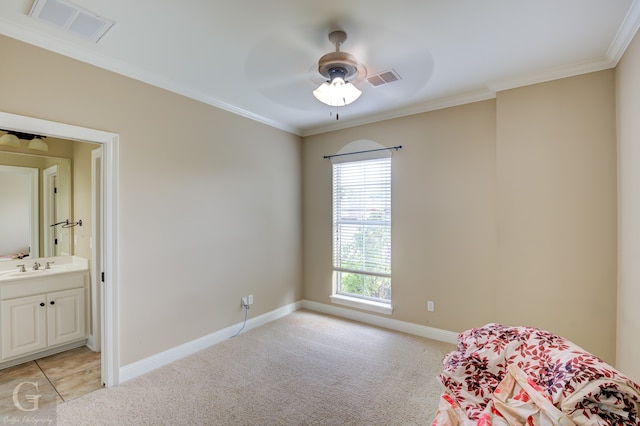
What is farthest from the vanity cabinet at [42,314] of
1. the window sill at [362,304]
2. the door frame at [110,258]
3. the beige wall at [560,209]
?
the beige wall at [560,209]

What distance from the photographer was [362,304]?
4.04 m

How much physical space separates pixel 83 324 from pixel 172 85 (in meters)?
2.75

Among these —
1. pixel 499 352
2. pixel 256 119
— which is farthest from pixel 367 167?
pixel 499 352

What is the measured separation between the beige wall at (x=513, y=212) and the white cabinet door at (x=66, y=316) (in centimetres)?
358

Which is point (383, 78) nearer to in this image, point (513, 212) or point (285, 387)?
point (513, 212)

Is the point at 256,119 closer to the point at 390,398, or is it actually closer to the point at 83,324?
the point at 83,324

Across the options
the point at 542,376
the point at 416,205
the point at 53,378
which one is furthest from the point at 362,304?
the point at 53,378

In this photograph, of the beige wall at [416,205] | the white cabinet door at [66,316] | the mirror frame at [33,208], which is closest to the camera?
the beige wall at [416,205]

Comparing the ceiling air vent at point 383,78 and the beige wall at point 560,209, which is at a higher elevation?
the ceiling air vent at point 383,78

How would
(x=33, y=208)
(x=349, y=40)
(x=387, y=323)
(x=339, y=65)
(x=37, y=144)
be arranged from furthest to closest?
(x=387, y=323) → (x=33, y=208) → (x=37, y=144) → (x=349, y=40) → (x=339, y=65)

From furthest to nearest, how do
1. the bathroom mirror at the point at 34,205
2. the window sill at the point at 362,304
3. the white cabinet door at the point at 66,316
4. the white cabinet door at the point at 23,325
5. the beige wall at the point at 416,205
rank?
the window sill at the point at 362,304 < the bathroom mirror at the point at 34,205 < the white cabinet door at the point at 66,316 < the white cabinet door at the point at 23,325 < the beige wall at the point at 416,205

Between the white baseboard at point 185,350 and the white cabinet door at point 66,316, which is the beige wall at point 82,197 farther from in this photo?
the white baseboard at point 185,350

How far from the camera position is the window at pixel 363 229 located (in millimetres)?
3916

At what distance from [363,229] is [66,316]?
11.5 ft
